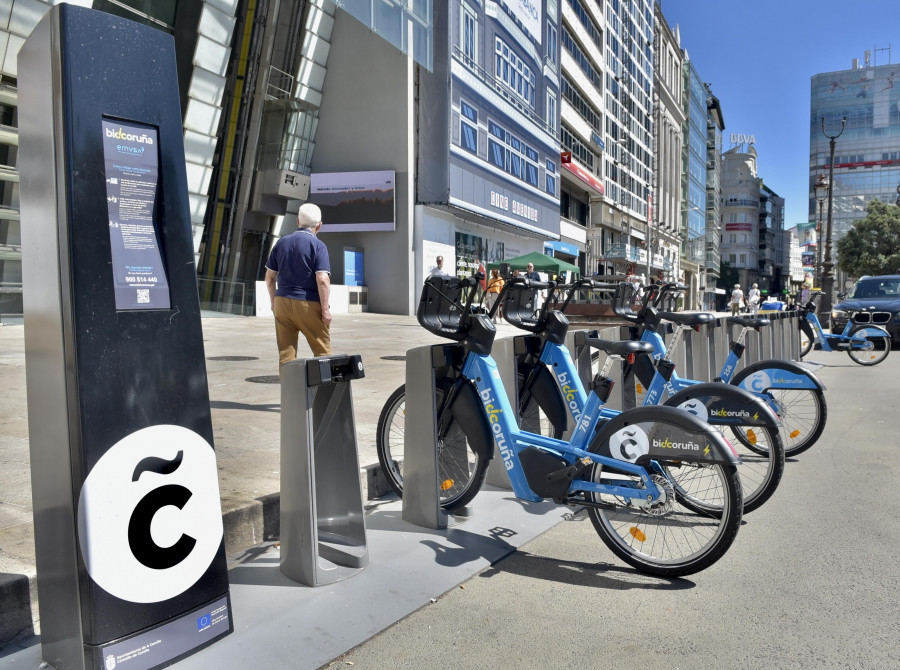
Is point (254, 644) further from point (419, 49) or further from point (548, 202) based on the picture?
point (548, 202)

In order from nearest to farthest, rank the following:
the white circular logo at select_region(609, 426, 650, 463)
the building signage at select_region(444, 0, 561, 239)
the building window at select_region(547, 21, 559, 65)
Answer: the white circular logo at select_region(609, 426, 650, 463)
the building signage at select_region(444, 0, 561, 239)
the building window at select_region(547, 21, 559, 65)

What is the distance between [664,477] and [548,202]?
41839 millimetres

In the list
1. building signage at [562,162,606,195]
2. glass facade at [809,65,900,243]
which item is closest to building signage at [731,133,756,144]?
glass facade at [809,65,900,243]

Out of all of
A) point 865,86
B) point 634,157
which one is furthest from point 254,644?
point 865,86

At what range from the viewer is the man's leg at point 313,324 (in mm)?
6660

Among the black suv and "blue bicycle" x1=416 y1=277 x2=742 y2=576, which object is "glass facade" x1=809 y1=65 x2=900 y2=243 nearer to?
the black suv

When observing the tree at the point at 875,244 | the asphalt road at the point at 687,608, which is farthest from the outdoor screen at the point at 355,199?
the tree at the point at 875,244

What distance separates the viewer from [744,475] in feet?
15.8

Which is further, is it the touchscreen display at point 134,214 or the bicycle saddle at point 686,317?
the bicycle saddle at point 686,317

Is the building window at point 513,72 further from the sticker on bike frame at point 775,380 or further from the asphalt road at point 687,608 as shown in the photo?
the asphalt road at point 687,608

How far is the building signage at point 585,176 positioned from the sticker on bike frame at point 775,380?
43.1 meters

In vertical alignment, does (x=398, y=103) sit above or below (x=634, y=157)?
below

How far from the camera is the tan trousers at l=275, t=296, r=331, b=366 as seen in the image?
262 inches

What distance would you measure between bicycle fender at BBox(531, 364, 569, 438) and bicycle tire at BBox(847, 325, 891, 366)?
1081cm
